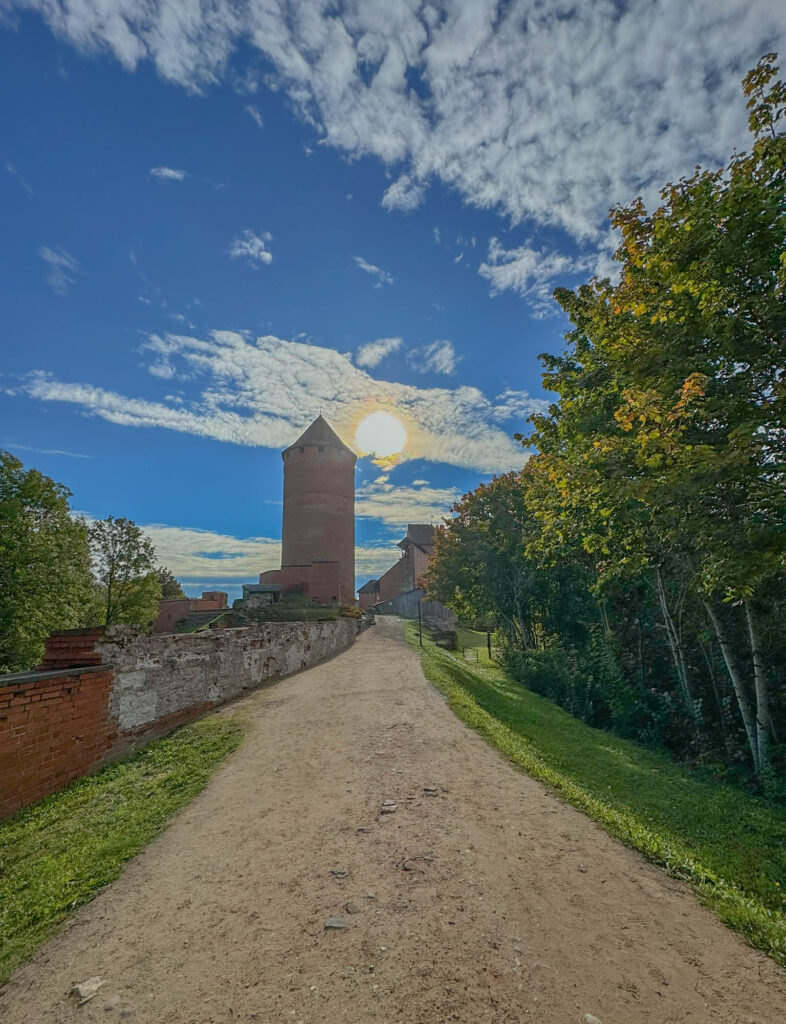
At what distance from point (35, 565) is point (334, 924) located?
22468 millimetres

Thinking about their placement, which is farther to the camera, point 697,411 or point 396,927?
point 697,411

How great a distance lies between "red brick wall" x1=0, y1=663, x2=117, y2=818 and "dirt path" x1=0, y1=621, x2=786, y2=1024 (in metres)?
1.91

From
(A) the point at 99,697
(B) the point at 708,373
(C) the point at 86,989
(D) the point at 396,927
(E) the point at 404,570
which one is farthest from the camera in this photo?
(E) the point at 404,570

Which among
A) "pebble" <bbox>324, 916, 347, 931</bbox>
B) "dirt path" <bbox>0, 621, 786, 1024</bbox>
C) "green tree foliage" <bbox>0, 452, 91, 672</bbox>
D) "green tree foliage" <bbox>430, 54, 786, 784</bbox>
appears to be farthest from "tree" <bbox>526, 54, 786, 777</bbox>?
"green tree foliage" <bbox>0, 452, 91, 672</bbox>

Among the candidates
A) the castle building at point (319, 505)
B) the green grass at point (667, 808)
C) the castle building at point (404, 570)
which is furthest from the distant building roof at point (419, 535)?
the green grass at point (667, 808)

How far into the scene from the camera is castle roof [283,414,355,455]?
136ft

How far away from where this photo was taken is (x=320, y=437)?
41625mm

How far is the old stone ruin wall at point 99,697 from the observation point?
5.04 metres

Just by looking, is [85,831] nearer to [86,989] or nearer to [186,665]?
[86,989]

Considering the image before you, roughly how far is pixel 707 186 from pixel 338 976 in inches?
350

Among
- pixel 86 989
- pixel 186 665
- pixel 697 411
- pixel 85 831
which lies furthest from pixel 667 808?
pixel 186 665

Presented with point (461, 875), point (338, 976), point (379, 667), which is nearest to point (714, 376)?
point (461, 875)

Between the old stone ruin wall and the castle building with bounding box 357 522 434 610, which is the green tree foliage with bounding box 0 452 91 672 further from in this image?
the castle building with bounding box 357 522 434 610

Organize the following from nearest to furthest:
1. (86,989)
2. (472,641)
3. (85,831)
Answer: (86,989)
(85,831)
(472,641)
